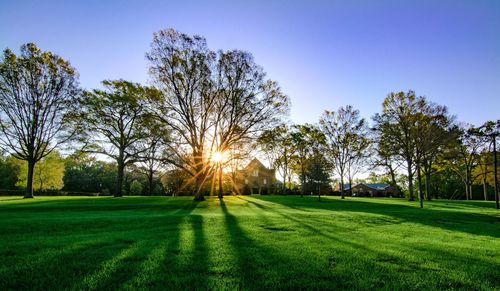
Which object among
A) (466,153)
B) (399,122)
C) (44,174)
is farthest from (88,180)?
(466,153)

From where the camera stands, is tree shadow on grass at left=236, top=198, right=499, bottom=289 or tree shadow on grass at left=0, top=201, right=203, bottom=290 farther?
tree shadow on grass at left=236, top=198, right=499, bottom=289

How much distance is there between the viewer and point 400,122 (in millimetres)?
39688

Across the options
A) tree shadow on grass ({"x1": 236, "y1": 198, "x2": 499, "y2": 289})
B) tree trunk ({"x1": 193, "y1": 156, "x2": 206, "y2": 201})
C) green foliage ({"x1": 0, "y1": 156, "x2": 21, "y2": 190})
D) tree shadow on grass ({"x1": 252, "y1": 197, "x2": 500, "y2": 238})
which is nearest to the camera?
tree shadow on grass ({"x1": 236, "y1": 198, "x2": 499, "y2": 289})

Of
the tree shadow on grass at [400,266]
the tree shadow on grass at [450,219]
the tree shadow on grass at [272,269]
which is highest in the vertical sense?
the tree shadow on grass at [272,269]

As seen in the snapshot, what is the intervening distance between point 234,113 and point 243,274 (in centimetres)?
2473

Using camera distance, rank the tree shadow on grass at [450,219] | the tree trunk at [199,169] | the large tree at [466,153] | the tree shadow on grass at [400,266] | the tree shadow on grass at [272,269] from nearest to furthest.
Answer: the tree shadow on grass at [272,269], the tree shadow on grass at [400,266], the tree shadow on grass at [450,219], the tree trunk at [199,169], the large tree at [466,153]

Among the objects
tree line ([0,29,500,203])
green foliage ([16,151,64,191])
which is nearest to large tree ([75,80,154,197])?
tree line ([0,29,500,203])

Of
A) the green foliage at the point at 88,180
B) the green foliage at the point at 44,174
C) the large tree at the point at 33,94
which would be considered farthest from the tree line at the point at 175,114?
the green foliage at the point at 88,180

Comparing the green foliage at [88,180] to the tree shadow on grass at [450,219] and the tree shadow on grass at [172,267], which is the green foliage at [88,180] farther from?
the tree shadow on grass at [172,267]

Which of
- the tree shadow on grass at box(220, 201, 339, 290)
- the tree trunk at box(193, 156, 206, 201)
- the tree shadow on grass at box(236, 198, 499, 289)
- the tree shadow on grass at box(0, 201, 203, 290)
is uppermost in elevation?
the tree trunk at box(193, 156, 206, 201)

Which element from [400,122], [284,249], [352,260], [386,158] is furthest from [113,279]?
[386,158]

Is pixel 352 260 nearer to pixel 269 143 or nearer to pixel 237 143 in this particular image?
pixel 269 143

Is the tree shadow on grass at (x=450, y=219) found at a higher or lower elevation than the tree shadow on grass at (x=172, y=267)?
lower

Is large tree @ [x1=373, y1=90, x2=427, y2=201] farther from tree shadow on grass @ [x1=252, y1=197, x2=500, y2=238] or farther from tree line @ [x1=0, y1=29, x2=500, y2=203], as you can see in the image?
tree shadow on grass @ [x1=252, y1=197, x2=500, y2=238]
